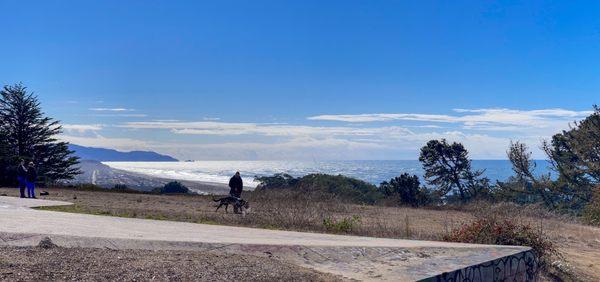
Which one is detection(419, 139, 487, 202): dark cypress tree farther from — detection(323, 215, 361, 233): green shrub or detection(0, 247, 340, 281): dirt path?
detection(0, 247, 340, 281): dirt path

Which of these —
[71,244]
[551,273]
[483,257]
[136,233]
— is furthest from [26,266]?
[551,273]

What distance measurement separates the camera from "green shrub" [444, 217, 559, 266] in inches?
→ 535

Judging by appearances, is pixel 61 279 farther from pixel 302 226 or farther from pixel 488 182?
pixel 488 182

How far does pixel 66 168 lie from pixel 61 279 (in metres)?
47.4

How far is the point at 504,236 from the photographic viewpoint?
13.8m

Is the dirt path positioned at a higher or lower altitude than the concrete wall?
higher

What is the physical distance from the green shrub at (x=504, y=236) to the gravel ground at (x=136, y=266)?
6.92m

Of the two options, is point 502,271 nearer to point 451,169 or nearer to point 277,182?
point 277,182

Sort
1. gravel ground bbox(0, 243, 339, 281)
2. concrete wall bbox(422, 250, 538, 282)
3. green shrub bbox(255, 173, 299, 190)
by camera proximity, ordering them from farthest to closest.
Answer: green shrub bbox(255, 173, 299, 190) → concrete wall bbox(422, 250, 538, 282) → gravel ground bbox(0, 243, 339, 281)

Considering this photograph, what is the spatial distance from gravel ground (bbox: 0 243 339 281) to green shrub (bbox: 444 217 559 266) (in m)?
6.92

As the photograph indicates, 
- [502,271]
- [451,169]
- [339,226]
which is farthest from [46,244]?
[451,169]

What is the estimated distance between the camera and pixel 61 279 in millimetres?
6359

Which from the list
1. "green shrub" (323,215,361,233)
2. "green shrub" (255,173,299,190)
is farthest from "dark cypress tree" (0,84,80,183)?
"green shrub" (323,215,361,233)

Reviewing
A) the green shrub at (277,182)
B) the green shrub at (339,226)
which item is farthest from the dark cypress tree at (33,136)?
the green shrub at (339,226)
